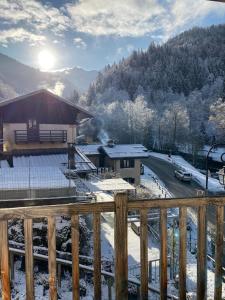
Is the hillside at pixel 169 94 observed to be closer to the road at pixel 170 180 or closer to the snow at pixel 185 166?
the snow at pixel 185 166

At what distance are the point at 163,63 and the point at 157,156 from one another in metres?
32.5

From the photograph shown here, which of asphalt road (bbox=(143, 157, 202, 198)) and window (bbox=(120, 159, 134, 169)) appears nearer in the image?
asphalt road (bbox=(143, 157, 202, 198))

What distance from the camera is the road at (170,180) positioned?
2015 centimetres

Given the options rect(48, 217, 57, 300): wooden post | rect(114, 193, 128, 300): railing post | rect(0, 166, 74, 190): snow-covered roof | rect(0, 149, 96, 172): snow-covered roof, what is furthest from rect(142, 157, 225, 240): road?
rect(48, 217, 57, 300): wooden post

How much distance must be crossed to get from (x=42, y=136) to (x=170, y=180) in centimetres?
1189

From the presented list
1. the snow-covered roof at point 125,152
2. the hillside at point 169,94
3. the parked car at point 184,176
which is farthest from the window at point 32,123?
the hillside at point 169,94

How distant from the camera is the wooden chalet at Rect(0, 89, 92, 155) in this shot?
1466cm

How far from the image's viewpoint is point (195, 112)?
39656 mm

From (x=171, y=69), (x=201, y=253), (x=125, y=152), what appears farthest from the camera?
(x=171, y=69)

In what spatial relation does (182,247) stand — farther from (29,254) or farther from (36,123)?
(36,123)

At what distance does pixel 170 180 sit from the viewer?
75.9 feet

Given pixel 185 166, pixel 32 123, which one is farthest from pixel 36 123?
pixel 185 166

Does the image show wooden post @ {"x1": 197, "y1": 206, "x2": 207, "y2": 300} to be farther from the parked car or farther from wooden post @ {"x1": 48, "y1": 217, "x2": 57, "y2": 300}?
the parked car

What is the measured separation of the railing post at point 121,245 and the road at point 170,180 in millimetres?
15965
